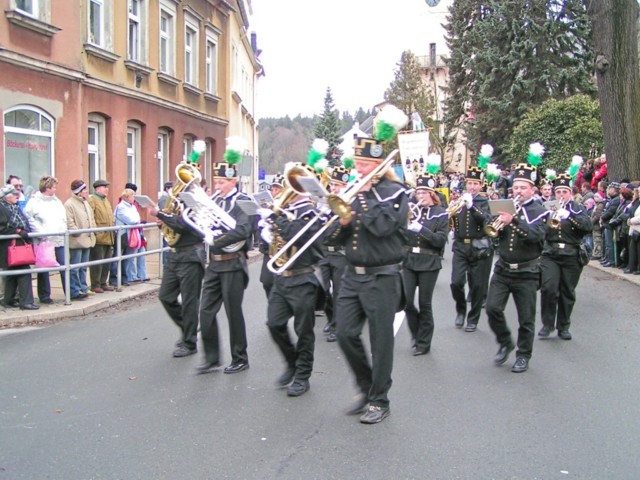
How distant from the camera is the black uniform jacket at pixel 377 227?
524cm

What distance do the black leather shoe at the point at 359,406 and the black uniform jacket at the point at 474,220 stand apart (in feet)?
13.6

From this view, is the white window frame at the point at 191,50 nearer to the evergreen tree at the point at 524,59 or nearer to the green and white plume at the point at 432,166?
the green and white plume at the point at 432,166

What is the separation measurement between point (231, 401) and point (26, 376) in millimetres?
2204

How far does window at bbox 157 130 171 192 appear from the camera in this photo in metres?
21.5

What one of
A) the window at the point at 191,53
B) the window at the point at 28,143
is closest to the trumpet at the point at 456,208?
the window at the point at 28,143

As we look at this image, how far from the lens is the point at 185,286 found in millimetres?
7500

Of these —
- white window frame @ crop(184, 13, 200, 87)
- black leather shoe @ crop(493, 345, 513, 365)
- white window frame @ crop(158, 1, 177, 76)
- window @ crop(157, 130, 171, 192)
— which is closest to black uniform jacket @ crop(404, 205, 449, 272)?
black leather shoe @ crop(493, 345, 513, 365)

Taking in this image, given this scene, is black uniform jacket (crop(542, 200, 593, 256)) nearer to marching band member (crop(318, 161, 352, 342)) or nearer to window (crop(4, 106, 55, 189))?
marching band member (crop(318, 161, 352, 342))

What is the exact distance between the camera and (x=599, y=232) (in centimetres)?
1775

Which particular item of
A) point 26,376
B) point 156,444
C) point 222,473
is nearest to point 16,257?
point 26,376

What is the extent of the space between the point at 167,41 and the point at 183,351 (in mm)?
15950

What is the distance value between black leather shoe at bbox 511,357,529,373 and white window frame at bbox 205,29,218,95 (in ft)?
65.2

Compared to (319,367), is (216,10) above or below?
above

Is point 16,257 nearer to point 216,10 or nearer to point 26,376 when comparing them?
point 26,376
